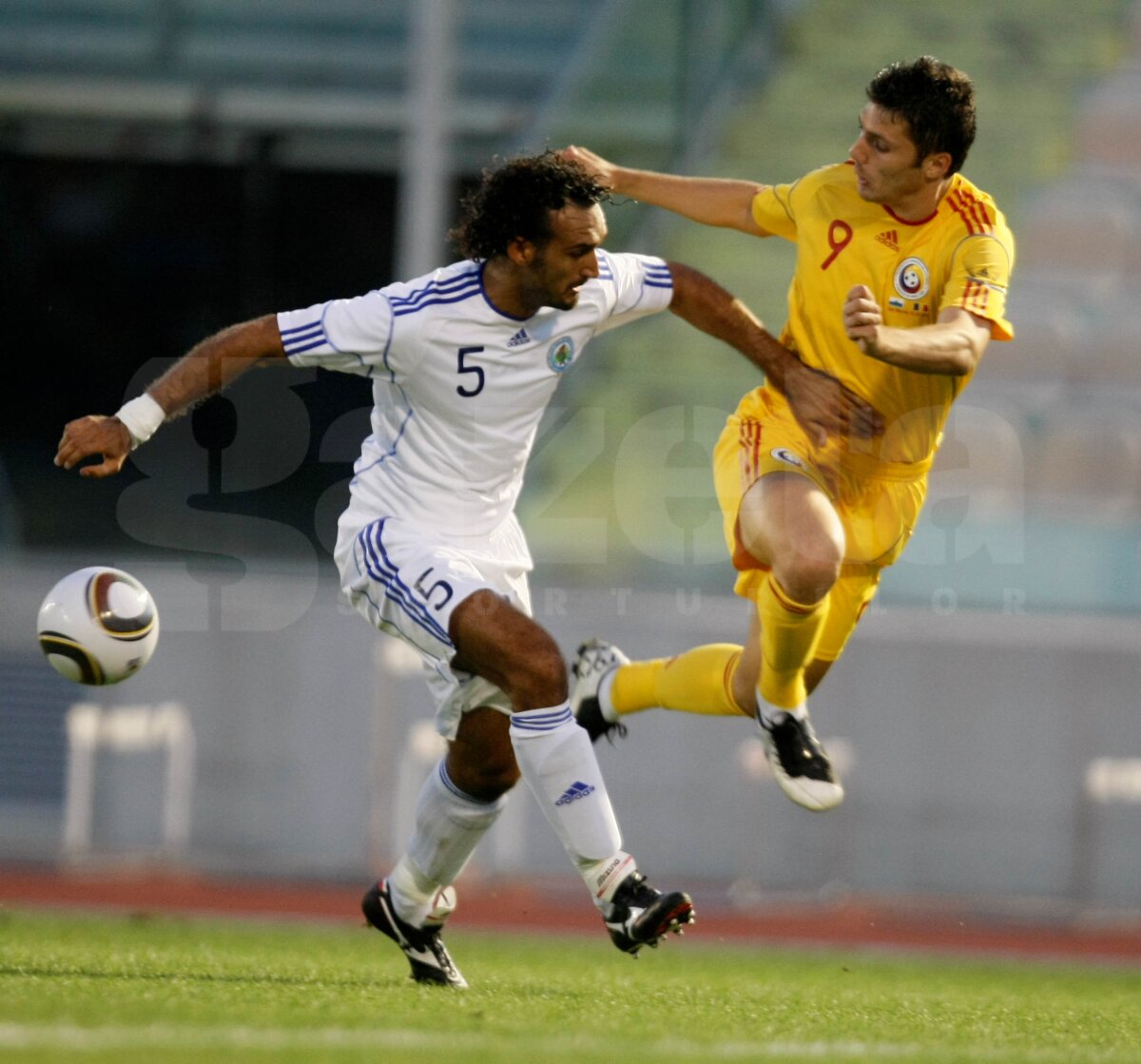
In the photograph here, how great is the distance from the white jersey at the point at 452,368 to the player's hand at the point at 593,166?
0.79ft

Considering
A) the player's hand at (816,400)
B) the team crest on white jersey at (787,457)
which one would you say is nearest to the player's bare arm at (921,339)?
the player's hand at (816,400)

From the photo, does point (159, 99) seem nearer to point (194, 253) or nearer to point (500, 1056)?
point (194, 253)

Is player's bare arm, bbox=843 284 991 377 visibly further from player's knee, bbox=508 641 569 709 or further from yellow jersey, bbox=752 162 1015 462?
player's knee, bbox=508 641 569 709

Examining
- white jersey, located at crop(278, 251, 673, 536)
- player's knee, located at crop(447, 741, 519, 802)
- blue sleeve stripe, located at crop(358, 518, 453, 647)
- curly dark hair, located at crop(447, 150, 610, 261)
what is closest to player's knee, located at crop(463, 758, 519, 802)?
player's knee, located at crop(447, 741, 519, 802)

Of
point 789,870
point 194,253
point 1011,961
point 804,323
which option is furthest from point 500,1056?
point 194,253

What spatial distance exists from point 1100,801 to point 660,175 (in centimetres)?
575

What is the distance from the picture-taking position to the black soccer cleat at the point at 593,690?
6363mm

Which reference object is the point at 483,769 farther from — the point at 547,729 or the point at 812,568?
the point at 812,568

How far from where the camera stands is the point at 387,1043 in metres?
4.24

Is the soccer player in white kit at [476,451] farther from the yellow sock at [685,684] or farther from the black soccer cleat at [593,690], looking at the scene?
the black soccer cleat at [593,690]

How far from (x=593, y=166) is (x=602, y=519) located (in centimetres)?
518

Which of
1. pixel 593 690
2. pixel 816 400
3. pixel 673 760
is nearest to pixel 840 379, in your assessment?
pixel 816 400

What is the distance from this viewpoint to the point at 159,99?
500 inches

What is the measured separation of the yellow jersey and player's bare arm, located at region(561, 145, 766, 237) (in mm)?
58
